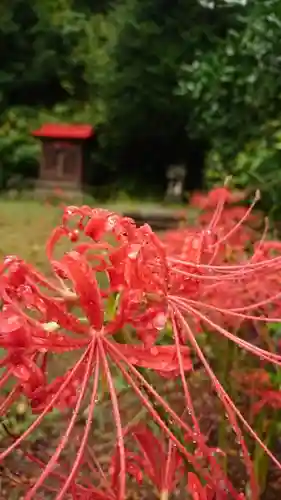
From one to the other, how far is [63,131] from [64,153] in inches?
3.3

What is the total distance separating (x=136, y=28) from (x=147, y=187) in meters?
0.46

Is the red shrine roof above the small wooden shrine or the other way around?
above

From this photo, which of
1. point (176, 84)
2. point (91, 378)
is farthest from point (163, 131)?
point (91, 378)

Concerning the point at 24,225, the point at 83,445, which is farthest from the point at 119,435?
the point at 24,225

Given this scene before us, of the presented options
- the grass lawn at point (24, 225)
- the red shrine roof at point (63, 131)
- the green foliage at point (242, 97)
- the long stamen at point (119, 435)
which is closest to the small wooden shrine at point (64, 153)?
the red shrine roof at point (63, 131)

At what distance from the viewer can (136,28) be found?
2021mm

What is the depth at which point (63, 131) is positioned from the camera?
201 centimetres

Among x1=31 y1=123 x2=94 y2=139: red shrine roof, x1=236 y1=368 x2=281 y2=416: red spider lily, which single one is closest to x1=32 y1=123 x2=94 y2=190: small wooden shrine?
x1=31 y1=123 x2=94 y2=139: red shrine roof

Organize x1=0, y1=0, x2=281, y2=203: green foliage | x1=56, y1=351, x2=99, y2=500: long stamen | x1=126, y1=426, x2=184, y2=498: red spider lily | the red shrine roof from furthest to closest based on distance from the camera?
the red shrine roof, x1=0, y1=0, x2=281, y2=203: green foliage, x1=126, y1=426, x2=184, y2=498: red spider lily, x1=56, y1=351, x2=99, y2=500: long stamen

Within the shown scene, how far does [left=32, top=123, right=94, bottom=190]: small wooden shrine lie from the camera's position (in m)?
1.96

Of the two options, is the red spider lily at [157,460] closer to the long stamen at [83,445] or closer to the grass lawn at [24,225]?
the long stamen at [83,445]

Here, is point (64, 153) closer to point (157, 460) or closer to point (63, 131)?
point (63, 131)

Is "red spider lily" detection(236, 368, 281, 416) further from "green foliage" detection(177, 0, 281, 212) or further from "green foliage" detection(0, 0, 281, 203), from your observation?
"green foliage" detection(0, 0, 281, 203)

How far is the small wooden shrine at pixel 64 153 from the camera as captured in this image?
1.96 m
